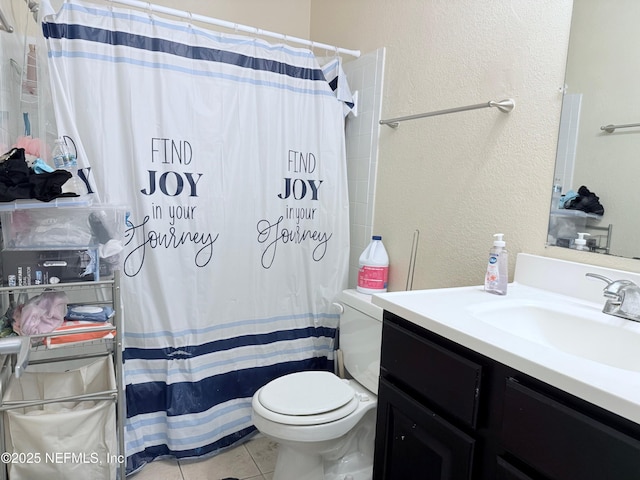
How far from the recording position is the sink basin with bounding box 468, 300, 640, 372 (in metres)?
0.96

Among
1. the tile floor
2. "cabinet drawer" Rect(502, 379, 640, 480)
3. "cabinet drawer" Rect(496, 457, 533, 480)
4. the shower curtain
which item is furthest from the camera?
the tile floor

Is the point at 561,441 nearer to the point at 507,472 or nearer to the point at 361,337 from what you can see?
the point at 507,472

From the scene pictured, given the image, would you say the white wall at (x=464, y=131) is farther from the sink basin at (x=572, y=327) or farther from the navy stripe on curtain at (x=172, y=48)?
the navy stripe on curtain at (x=172, y=48)

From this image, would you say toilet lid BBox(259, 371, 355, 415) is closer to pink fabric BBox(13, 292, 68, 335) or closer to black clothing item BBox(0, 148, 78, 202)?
pink fabric BBox(13, 292, 68, 335)

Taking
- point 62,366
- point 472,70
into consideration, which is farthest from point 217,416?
point 472,70

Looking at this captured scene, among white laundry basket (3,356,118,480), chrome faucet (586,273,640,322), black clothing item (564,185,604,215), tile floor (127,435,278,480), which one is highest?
black clothing item (564,185,604,215)

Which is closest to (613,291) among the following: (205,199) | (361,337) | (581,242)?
(581,242)

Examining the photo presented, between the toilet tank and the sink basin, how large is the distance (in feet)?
1.80

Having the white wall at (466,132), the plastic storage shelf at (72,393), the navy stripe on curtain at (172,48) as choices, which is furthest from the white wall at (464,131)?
the plastic storage shelf at (72,393)

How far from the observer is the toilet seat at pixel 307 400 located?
1417 millimetres

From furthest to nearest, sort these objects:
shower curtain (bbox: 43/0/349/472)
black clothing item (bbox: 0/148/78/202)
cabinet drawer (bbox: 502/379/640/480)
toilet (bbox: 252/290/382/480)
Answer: shower curtain (bbox: 43/0/349/472)
toilet (bbox: 252/290/382/480)
black clothing item (bbox: 0/148/78/202)
cabinet drawer (bbox: 502/379/640/480)

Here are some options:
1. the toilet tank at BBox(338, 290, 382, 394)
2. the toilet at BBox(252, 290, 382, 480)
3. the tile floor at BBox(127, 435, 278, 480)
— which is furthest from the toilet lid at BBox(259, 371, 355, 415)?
the tile floor at BBox(127, 435, 278, 480)

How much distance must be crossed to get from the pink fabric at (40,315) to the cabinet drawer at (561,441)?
1208 millimetres

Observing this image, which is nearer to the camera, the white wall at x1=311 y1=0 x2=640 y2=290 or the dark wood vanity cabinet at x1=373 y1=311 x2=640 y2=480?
the dark wood vanity cabinet at x1=373 y1=311 x2=640 y2=480
